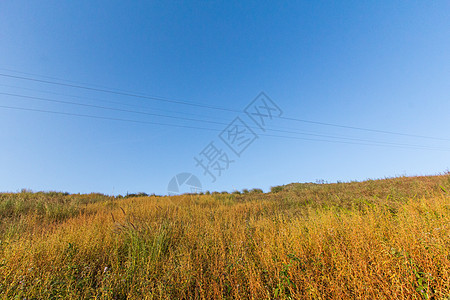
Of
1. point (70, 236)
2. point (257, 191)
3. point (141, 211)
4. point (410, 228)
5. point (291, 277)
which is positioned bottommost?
point (291, 277)

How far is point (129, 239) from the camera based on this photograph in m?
4.02

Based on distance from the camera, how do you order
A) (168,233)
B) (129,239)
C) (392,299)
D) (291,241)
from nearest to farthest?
1. (392,299)
2. (291,241)
3. (129,239)
4. (168,233)

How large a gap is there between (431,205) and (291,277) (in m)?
4.97

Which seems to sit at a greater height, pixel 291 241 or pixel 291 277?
pixel 291 241

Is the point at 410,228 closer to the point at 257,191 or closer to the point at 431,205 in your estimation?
the point at 431,205

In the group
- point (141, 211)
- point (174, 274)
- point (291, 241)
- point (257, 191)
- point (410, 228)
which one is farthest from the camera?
point (257, 191)

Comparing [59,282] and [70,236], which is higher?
[70,236]

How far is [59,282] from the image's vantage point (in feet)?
7.80

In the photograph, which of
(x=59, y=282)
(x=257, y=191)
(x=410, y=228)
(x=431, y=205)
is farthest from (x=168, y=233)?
(x=257, y=191)

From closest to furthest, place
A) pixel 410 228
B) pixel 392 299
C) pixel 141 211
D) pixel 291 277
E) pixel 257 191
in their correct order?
pixel 392 299 < pixel 291 277 < pixel 410 228 < pixel 141 211 < pixel 257 191

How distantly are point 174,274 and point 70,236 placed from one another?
276 cm

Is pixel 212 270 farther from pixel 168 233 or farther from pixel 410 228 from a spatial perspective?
pixel 410 228

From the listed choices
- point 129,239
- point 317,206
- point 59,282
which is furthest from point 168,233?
point 317,206

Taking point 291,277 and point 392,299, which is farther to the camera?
point 291,277
